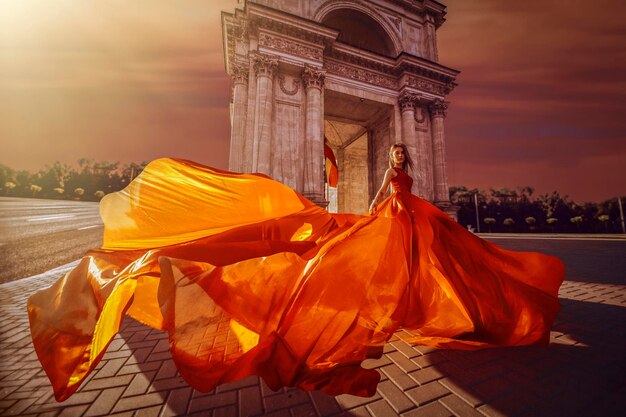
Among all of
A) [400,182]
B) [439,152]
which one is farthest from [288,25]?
[400,182]

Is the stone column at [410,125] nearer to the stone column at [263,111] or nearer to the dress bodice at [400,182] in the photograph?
the stone column at [263,111]

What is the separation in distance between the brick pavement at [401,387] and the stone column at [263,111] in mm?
9778

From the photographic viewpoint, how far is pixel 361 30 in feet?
58.2

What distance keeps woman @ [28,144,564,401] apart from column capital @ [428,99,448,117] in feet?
50.4

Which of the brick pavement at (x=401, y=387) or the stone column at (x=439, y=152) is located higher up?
the stone column at (x=439, y=152)

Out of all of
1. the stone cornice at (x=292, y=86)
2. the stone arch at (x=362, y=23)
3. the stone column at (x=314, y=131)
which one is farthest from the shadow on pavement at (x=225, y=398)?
the stone arch at (x=362, y=23)

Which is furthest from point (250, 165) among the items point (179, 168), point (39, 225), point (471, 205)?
point (471, 205)

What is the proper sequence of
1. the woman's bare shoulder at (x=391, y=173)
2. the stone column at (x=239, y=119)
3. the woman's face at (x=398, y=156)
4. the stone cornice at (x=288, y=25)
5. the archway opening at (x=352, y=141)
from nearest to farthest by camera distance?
the woman's bare shoulder at (x=391, y=173), the woman's face at (x=398, y=156), the stone cornice at (x=288, y=25), the stone column at (x=239, y=119), the archway opening at (x=352, y=141)

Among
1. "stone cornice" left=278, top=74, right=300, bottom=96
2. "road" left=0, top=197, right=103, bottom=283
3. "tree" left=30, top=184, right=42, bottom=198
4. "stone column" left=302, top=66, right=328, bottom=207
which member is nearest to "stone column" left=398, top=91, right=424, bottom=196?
"stone column" left=302, top=66, right=328, bottom=207

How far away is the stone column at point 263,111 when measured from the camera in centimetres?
1184

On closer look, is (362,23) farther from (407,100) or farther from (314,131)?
(314,131)

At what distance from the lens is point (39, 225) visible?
14.7 m

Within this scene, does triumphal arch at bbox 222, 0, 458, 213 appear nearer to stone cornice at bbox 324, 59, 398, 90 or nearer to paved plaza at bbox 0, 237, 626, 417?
stone cornice at bbox 324, 59, 398, 90

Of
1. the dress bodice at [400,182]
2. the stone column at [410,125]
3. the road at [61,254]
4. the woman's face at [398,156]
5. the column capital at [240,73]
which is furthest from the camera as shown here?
the stone column at [410,125]
